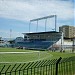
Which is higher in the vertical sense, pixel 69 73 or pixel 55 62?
pixel 55 62

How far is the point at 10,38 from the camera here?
116m

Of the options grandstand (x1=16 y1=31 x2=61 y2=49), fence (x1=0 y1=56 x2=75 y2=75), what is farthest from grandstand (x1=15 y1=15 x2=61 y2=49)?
fence (x1=0 y1=56 x2=75 y2=75)

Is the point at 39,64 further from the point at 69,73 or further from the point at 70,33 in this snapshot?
the point at 70,33

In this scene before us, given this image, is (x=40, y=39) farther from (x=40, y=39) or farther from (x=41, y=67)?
(x=41, y=67)

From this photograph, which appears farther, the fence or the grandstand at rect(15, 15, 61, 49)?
the grandstand at rect(15, 15, 61, 49)

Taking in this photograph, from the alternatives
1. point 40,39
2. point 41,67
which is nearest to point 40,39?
point 40,39

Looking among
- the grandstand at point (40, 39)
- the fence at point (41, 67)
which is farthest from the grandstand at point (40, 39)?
the fence at point (41, 67)

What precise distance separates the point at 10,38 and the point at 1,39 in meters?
4.49

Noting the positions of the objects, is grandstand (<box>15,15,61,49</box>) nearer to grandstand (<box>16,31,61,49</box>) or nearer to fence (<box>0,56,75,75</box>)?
grandstand (<box>16,31,61,49</box>)

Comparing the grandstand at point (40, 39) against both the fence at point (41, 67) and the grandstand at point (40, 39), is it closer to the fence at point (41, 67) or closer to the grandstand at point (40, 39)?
the grandstand at point (40, 39)

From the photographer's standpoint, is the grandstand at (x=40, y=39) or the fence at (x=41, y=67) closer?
the fence at (x=41, y=67)

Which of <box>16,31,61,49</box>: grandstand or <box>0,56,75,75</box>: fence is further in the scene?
<box>16,31,61,49</box>: grandstand

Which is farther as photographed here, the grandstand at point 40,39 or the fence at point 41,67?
the grandstand at point 40,39

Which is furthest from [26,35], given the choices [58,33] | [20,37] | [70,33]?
[70,33]
